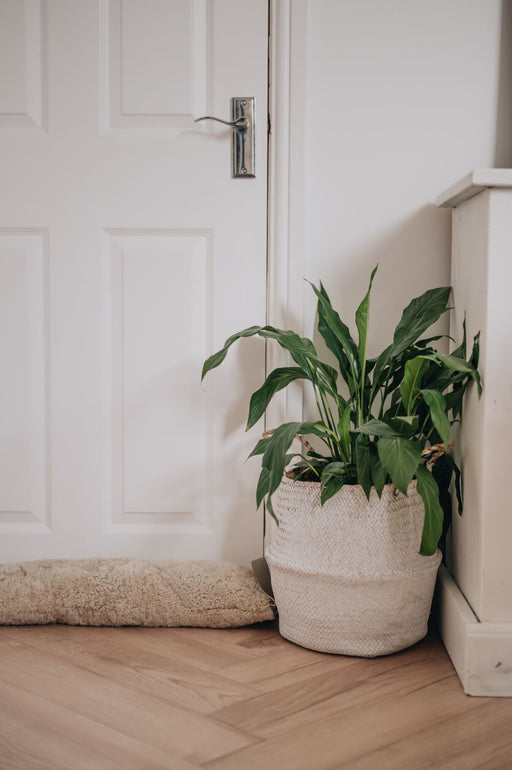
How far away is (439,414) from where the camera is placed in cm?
120

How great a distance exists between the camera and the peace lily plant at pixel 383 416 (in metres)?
1.22

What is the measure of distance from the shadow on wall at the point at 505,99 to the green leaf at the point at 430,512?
776mm

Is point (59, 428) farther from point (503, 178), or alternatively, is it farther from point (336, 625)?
point (503, 178)

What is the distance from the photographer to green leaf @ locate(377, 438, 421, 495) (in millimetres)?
1146

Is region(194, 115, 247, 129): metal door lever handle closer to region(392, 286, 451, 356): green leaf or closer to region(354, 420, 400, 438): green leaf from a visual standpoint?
region(392, 286, 451, 356): green leaf

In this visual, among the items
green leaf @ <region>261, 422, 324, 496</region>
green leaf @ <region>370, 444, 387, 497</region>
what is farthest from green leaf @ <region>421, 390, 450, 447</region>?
green leaf @ <region>261, 422, 324, 496</region>

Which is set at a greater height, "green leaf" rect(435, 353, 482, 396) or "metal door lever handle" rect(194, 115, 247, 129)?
"metal door lever handle" rect(194, 115, 247, 129)

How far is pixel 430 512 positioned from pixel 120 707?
0.59 meters

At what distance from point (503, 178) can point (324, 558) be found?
724 mm

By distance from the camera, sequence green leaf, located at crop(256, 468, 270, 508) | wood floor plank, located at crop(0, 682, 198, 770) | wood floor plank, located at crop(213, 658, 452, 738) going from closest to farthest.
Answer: wood floor plank, located at crop(0, 682, 198, 770) < wood floor plank, located at crop(213, 658, 452, 738) < green leaf, located at crop(256, 468, 270, 508)

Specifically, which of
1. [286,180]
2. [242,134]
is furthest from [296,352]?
[242,134]

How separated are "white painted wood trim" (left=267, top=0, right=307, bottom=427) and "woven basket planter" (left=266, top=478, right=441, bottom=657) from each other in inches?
13.6

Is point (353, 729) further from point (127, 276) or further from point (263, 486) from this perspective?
point (127, 276)

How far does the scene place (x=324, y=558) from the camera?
1343 millimetres
